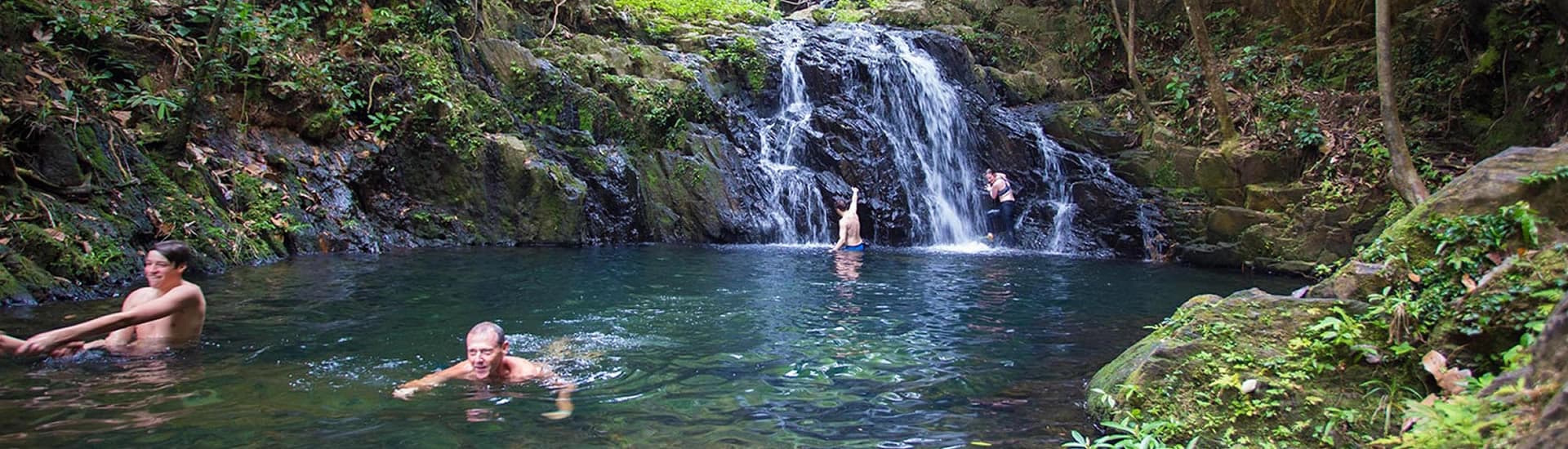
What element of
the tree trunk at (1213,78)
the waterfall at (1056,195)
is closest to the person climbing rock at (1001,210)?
the waterfall at (1056,195)

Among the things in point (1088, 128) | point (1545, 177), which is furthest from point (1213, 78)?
point (1545, 177)

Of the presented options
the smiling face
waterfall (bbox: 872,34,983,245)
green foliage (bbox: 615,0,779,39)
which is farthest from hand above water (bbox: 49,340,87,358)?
green foliage (bbox: 615,0,779,39)

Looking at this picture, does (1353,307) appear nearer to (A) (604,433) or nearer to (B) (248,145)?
(A) (604,433)

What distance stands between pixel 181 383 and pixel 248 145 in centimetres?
849

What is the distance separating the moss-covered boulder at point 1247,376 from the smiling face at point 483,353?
11.2ft

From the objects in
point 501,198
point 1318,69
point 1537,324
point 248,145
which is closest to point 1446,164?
point 1318,69

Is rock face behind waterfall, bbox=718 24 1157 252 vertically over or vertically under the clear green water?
Result: over

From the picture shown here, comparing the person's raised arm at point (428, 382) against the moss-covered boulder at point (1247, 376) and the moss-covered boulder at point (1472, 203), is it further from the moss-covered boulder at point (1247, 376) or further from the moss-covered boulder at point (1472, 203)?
the moss-covered boulder at point (1472, 203)

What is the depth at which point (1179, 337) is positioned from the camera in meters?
4.80

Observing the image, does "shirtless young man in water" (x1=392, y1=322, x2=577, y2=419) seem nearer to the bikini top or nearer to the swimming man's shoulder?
the swimming man's shoulder

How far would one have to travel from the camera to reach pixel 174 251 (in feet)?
19.1

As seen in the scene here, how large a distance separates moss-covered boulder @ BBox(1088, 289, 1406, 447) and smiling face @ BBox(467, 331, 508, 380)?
342 cm

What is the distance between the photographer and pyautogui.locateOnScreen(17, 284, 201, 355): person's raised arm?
4.78m

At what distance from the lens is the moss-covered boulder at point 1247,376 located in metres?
3.99
